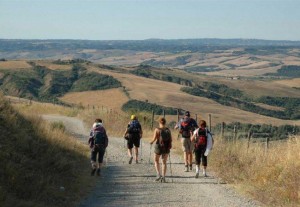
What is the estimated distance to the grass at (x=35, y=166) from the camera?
10.0 m

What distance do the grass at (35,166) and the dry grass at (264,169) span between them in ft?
13.1

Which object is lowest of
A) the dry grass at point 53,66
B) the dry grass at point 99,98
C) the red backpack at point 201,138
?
the dry grass at point 99,98

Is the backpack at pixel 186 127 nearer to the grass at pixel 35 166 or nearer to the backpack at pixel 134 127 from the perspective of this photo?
the backpack at pixel 134 127

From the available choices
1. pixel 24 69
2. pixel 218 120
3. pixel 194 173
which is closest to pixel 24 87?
pixel 24 69

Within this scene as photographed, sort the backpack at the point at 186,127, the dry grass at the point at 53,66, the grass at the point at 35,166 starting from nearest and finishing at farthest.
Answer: the grass at the point at 35,166, the backpack at the point at 186,127, the dry grass at the point at 53,66

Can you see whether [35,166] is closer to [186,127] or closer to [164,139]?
[164,139]

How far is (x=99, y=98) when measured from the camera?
77.1 m

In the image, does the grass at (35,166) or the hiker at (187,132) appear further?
the hiker at (187,132)

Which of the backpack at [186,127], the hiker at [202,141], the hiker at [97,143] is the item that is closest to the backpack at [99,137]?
the hiker at [97,143]

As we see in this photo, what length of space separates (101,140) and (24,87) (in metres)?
72.9

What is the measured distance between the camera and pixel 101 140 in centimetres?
1425

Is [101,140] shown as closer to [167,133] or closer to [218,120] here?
[167,133]

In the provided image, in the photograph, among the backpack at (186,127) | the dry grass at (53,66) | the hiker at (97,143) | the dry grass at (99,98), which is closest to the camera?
the hiker at (97,143)

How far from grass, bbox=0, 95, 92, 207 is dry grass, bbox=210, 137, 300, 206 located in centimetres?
398
